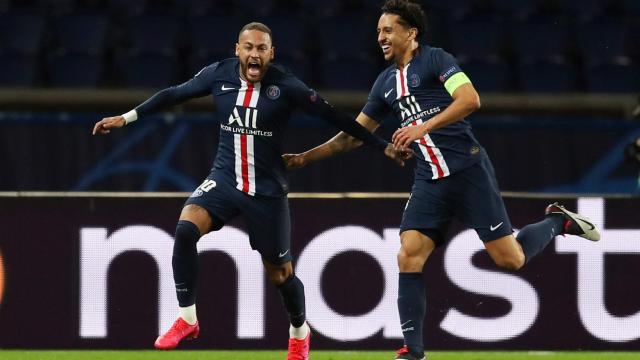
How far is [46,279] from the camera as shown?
25.3 ft

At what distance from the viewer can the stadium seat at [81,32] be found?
1229 cm

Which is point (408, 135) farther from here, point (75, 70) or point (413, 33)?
point (75, 70)

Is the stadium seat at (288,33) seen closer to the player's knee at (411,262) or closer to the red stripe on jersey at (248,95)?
the red stripe on jersey at (248,95)

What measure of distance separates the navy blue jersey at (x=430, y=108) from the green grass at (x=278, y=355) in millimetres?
1312

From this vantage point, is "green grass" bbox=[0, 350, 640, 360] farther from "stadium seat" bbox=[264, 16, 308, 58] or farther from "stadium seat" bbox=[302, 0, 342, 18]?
"stadium seat" bbox=[302, 0, 342, 18]

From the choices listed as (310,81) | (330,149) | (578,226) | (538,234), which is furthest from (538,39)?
(330,149)

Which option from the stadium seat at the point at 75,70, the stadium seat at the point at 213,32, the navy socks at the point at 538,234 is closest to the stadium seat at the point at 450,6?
the stadium seat at the point at 213,32

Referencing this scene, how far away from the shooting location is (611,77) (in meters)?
12.1

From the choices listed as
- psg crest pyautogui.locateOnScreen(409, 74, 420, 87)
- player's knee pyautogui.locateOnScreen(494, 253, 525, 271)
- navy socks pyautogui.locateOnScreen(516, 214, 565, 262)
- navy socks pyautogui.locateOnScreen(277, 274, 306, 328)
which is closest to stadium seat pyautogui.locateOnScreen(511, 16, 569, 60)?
navy socks pyautogui.locateOnScreen(516, 214, 565, 262)

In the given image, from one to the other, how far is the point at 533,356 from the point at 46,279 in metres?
2.86

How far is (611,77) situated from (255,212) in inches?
248

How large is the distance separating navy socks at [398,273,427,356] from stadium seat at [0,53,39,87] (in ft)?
20.0

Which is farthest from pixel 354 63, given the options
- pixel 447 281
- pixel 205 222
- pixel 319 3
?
pixel 205 222

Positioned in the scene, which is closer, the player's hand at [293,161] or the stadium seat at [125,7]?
the player's hand at [293,161]
